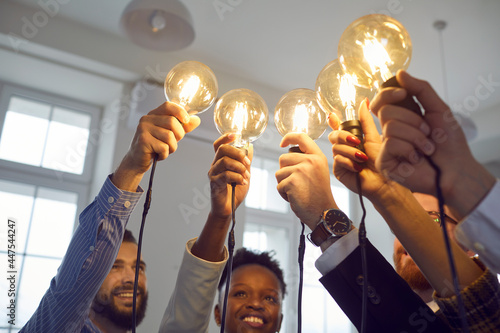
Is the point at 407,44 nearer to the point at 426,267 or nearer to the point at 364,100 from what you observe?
the point at 364,100

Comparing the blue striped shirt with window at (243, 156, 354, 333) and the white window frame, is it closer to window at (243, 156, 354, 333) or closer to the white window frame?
the white window frame

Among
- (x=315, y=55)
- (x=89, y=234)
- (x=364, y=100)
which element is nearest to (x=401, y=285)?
(x=364, y=100)

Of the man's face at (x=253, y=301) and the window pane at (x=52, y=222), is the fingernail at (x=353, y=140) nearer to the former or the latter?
the man's face at (x=253, y=301)

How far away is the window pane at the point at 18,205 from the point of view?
295 centimetres

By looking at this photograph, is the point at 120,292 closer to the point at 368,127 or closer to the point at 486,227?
the point at 368,127

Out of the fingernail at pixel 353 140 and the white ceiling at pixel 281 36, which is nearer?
the fingernail at pixel 353 140

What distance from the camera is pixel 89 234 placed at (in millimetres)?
973

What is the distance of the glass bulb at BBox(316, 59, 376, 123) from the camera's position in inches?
34.0

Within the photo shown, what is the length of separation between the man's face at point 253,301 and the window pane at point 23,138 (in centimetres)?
220

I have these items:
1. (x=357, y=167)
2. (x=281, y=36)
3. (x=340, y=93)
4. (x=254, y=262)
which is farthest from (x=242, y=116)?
(x=281, y=36)

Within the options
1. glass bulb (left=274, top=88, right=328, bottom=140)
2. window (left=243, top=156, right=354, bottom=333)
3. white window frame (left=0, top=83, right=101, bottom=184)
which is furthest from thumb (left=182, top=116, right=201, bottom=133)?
window (left=243, top=156, right=354, bottom=333)

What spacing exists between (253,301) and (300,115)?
0.95m

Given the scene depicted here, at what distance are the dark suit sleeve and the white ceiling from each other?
2314 mm
